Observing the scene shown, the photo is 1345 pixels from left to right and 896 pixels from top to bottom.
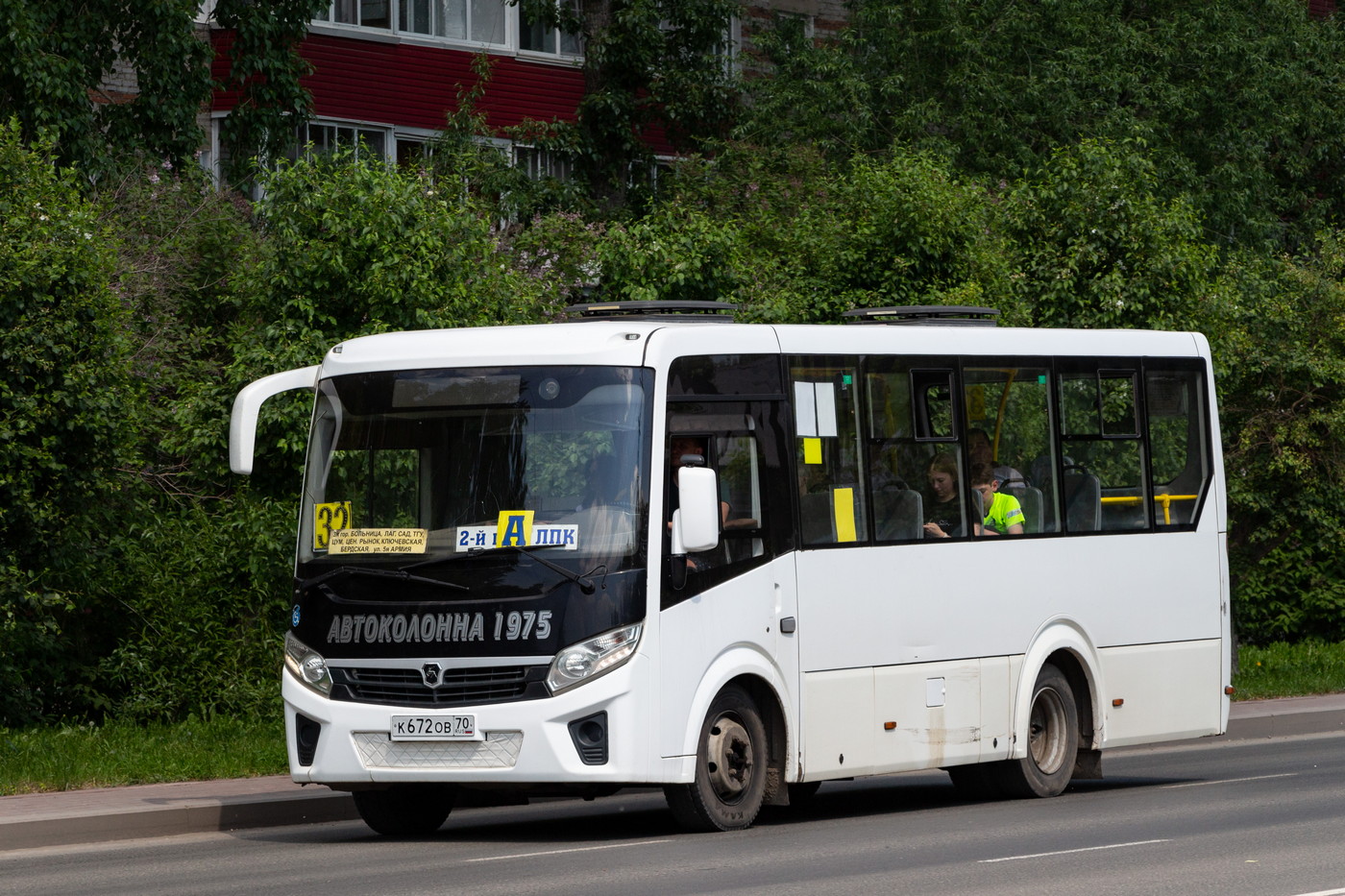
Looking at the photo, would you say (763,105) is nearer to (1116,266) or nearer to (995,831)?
(1116,266)

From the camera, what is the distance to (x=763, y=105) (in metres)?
33.0

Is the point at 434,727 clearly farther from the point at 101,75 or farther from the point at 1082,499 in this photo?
the point at 101,75

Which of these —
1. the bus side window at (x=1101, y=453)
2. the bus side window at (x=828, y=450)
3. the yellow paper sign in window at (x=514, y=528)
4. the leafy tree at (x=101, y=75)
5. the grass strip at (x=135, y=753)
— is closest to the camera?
the yellow paper sign in window at (x=514, y=528)

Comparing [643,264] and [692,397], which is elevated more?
[643,264]

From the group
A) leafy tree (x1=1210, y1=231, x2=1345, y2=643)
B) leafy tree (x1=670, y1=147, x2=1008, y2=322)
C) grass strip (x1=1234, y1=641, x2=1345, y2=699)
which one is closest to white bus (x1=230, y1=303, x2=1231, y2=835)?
leafy tree (x1=670, y1=147, x2=1008, y2=322)

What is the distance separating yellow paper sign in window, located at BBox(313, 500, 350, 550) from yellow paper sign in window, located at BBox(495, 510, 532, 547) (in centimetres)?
102

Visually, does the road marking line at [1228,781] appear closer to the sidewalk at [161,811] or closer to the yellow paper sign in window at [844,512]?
the yellow paper sign in window at [844,512]

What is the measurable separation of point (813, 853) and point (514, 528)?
230 centimetres

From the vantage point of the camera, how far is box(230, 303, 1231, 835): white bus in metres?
11.3

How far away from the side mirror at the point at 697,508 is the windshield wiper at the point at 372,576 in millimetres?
1213

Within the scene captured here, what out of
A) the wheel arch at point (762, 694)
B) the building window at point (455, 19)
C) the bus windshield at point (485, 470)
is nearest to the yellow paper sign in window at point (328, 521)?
the bus windshield at point (485, 470)

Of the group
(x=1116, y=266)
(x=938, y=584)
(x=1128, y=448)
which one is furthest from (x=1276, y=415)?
(x=938, y=584)

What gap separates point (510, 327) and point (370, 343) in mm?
844

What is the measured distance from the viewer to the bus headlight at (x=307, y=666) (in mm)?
11797
